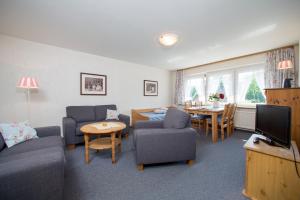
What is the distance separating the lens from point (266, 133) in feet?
5.19

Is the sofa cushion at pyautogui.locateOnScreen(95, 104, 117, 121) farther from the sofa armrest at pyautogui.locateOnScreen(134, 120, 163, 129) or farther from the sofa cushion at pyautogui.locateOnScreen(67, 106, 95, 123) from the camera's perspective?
the sofa armrest at pyautogui.locateOnScreen(134, 120, 163, 129)

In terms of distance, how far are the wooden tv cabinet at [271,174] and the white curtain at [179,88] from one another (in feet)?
14.1

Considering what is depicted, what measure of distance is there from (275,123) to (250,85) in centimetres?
309

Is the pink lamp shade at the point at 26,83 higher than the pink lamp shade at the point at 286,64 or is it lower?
lower

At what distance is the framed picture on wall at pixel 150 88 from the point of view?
5.15 metres

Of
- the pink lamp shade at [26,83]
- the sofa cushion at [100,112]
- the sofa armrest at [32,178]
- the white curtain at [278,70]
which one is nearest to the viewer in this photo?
the sofa armrest at [32,178]

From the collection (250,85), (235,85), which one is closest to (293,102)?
(250,85)

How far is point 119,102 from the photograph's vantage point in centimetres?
438

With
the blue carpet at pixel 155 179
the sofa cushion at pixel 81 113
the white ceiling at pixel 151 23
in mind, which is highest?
the white ceiling at pixel 151 23

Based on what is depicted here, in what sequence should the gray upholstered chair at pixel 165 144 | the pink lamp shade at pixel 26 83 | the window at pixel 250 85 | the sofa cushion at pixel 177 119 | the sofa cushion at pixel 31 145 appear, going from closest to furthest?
the sofa cushion at pixel 31 145
the gray upholstered chair at pixel 165 144
the sofa cushion at pixel 177 119
the pink lamp shade at pixel 26 83
the window at pixel 250 85

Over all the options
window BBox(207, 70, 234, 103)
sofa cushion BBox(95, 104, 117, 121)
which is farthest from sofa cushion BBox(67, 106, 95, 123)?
window BBox(207, 70, 234, 103)

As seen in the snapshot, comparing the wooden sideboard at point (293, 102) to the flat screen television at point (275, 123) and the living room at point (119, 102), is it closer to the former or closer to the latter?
the living room at point (119, 102)

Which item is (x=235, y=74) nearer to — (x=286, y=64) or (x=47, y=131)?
(x=286, y=64)

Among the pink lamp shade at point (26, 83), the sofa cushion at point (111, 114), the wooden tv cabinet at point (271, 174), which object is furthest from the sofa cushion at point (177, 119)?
the pink lamp shade at point (26, 83)
